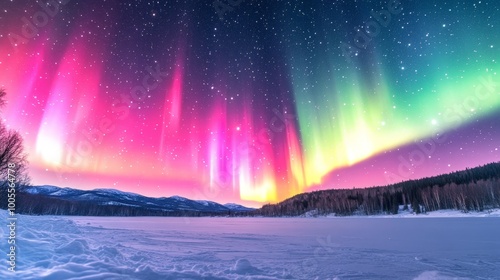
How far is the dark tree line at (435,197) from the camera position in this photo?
3155 inches

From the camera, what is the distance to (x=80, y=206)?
17675cm

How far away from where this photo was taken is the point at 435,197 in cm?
9175

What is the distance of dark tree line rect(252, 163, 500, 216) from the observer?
263 ft

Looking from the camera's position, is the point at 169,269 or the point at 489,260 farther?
the point at 489,260

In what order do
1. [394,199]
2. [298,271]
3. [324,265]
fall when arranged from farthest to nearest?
[394,199] → [324,265] → [298,271]

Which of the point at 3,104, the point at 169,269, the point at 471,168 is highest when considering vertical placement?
the point at 471,168

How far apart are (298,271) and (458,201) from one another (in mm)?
103297

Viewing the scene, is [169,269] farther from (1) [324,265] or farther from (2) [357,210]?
(2) [357,210]

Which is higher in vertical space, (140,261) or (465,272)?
(140,261)

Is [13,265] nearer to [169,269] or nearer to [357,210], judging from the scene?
[169,269]

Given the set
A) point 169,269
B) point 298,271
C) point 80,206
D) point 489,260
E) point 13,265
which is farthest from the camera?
point 80,206

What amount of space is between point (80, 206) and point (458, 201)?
20730cm

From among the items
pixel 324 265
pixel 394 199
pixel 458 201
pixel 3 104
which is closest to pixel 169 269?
pixel 324 265

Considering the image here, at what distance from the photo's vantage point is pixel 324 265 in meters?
9.08
